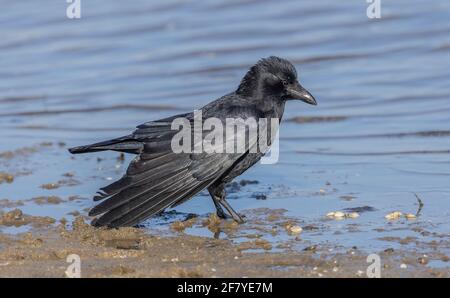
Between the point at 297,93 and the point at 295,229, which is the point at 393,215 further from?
the point at 297,93

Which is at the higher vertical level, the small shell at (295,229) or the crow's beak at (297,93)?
the crow's beak at (297,93)

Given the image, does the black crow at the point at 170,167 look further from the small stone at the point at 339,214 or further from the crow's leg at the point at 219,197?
the small stone at the point at 339,214

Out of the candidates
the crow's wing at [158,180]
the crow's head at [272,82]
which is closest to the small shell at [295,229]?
the crow's wing at [158,180]

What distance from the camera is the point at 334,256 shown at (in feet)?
20.4

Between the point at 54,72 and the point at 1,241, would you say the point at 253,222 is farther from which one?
the point at 54,72

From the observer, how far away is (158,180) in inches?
279

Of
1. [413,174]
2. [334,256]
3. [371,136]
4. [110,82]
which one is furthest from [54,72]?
[334,256]

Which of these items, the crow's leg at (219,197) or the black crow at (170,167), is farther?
the crow's leg at (219,197)

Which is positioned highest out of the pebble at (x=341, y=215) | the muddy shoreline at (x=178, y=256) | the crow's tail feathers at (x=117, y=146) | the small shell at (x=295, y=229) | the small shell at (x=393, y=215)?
the crow's tail feathers at (x=117, y=146)

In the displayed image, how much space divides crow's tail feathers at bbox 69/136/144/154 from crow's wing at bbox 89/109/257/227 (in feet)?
0.42

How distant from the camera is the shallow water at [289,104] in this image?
805cm

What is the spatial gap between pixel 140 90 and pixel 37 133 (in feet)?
6.48

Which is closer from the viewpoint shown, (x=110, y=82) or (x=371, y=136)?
(x=371, y=136)

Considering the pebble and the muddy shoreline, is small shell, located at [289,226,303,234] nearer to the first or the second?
the muddy shoreline
